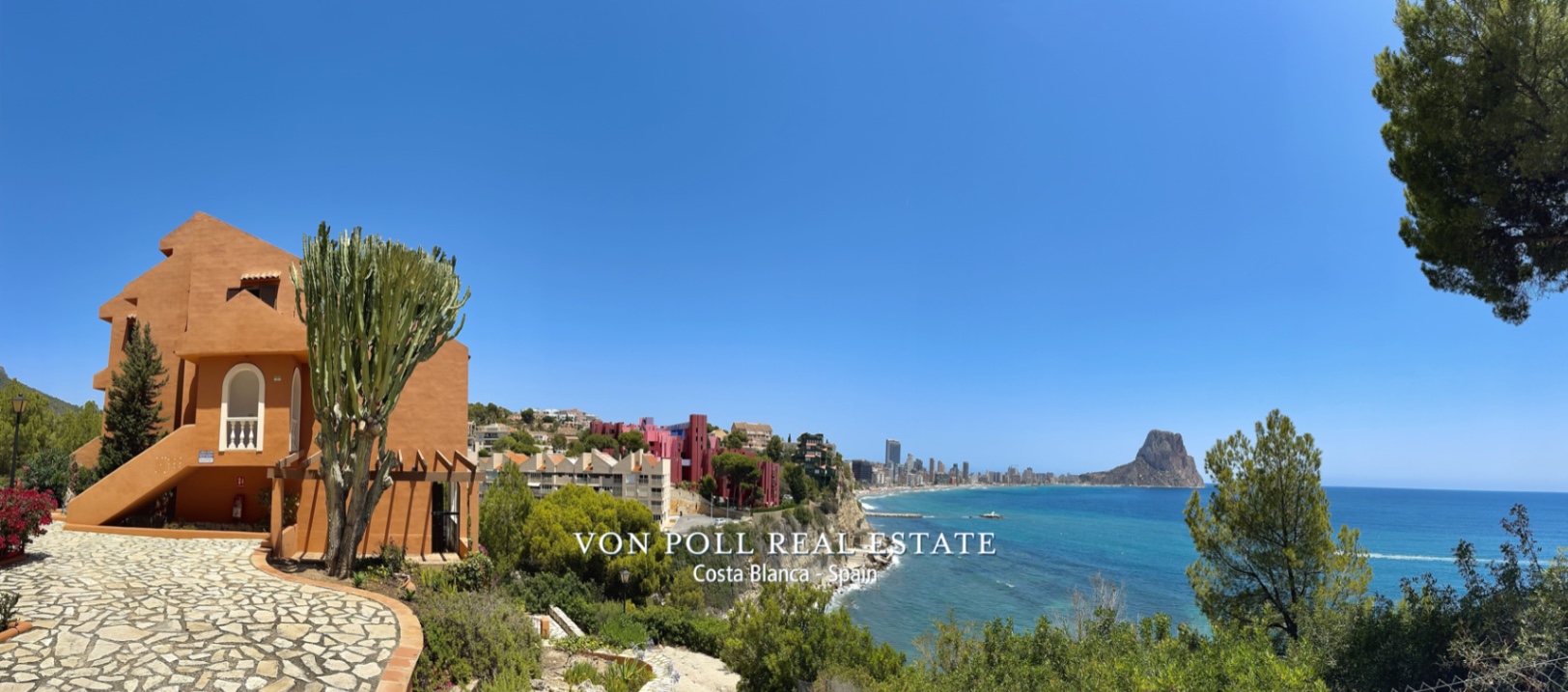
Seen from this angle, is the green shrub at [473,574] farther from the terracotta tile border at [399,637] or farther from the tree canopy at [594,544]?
the tree canopy at [594,544]

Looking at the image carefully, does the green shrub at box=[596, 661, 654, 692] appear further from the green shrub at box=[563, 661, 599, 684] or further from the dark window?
the dark window

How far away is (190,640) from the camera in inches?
230

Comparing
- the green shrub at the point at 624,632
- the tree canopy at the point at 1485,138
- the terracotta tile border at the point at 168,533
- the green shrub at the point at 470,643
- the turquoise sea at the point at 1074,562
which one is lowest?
the turquoise sea at the point at 1074,562

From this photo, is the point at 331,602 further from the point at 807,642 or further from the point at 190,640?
the point at 807,642

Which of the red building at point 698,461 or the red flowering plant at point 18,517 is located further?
the red building at point 698,461

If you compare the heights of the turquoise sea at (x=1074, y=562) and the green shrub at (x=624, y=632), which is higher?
the green shrub at (x=624, y=632)

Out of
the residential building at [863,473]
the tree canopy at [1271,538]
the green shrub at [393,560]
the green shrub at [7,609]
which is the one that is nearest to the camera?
the green shrub at [7,609]

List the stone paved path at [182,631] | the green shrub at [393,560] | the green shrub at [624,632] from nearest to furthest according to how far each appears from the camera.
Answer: the stone paved path at [182,631] < the green shrub at [393,560] < the green shrub at [624,632]

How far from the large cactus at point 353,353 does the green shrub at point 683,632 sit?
5.62m

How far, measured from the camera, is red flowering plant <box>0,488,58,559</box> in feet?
26.1

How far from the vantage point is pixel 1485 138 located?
632cm

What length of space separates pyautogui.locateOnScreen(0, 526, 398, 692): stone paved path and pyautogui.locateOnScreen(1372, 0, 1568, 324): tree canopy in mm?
10376

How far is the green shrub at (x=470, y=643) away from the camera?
6.41 m

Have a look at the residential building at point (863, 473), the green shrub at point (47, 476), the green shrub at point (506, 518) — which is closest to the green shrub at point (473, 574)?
the green shrub at point (506, 518)
